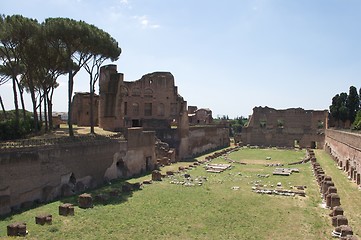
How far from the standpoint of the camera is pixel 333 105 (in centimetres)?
5038

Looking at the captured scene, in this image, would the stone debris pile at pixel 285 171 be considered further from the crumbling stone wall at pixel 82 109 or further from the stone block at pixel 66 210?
the crumbling stone wall at pixel 82 109

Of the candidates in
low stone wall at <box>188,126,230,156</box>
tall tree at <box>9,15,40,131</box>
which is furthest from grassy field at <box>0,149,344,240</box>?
low stone wall at <box>188,126,230,156</box>

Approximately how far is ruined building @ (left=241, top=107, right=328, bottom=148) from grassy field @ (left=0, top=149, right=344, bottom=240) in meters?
29.0

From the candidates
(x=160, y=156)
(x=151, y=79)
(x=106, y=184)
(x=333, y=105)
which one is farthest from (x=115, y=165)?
(x=333, y=105)

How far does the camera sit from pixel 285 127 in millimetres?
49906

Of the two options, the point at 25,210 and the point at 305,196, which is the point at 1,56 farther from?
the point at 305,196

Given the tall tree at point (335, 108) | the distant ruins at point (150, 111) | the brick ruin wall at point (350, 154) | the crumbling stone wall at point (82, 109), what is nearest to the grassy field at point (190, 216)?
the brick ruin wall at point (350, 154)

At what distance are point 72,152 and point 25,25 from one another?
267 inches

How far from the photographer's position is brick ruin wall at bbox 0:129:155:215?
14680 millimetres

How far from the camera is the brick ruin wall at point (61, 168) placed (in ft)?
48.2

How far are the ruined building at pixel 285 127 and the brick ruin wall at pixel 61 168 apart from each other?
94.3 feet

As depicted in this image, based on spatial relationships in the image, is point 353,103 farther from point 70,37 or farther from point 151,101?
point 70,37

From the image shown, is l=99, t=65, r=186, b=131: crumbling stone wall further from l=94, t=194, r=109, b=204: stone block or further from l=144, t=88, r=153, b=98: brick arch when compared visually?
l=94, t=194, r=109, b=204: stone block

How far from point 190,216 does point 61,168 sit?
7227 millimetres
